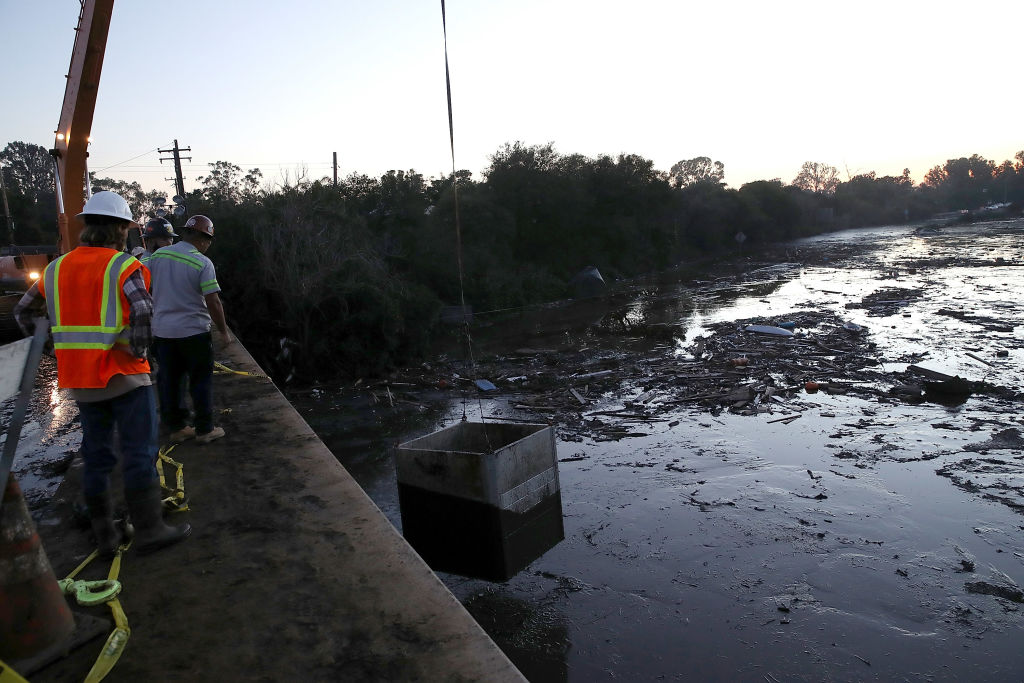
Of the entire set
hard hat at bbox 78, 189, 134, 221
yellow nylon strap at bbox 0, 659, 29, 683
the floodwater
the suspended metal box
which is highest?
hard hat at bbox 78, 189, 134, 221

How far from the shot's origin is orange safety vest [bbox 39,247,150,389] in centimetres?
324

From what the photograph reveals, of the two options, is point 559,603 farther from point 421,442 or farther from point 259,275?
point 259,275

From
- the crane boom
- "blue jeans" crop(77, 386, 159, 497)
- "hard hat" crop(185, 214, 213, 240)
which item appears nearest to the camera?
"blue jeans" crop(77, 386, 159, 497)

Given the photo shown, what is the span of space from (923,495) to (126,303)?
8524 millimetres

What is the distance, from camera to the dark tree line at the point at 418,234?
1939 centimetres

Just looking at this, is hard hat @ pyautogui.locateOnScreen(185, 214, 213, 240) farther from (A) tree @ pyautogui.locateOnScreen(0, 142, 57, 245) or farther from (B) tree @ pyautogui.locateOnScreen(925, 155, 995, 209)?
(B) tree @ pyautogui.locateOnScreen(925, 155, 995, 209)

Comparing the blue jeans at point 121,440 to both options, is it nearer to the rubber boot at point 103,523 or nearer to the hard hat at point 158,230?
the rubber boot at point 103,523

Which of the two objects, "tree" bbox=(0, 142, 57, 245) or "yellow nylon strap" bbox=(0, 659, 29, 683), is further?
"tree" bbox=(0, 142, 57, 245)

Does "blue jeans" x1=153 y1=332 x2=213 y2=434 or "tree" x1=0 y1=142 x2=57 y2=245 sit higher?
"tree" x1=0 y1=142 x2=57 y2=245

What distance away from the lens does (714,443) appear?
10.3 metres

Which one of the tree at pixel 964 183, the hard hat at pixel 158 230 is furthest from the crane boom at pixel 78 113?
the tree at pixel 964 183

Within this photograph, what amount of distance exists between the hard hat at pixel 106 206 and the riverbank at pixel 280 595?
5.97 ft

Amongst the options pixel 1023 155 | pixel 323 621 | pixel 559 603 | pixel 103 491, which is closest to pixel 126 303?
pixel 103 491

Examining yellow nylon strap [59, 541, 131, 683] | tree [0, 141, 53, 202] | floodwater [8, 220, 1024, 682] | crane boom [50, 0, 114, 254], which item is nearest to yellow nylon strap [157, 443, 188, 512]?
yellow nylon strap [59, 541, 131, 683]
